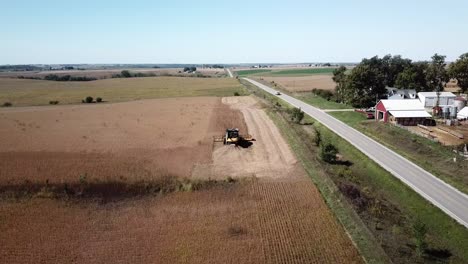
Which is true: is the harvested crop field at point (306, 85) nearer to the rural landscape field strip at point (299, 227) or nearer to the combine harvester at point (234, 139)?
the combine harvester at point (234, 139)

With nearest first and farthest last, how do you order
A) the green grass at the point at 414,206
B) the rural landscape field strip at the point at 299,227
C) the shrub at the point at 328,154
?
the rural landscape field strip at the point at 299,227 < the green grass at the point at 414,206 < the shrub at the point at 328,154

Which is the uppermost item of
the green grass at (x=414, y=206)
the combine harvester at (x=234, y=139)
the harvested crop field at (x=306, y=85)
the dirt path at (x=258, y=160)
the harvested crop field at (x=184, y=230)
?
the harvested crop field at (x=306, y=85)

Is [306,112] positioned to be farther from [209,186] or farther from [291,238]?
[291,238]

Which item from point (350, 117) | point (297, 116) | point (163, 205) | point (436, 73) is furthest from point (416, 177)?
point (436, 73)

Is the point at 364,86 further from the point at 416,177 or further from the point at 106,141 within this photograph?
the point at 106,141

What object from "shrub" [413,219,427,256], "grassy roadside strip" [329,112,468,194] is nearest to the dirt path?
"grassy roadside strip" [329,112,468,194]

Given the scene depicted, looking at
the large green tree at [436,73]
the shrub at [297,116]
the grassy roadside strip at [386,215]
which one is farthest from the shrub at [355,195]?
the large green tree at [436,73]

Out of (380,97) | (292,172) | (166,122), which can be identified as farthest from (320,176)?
(380,97)
